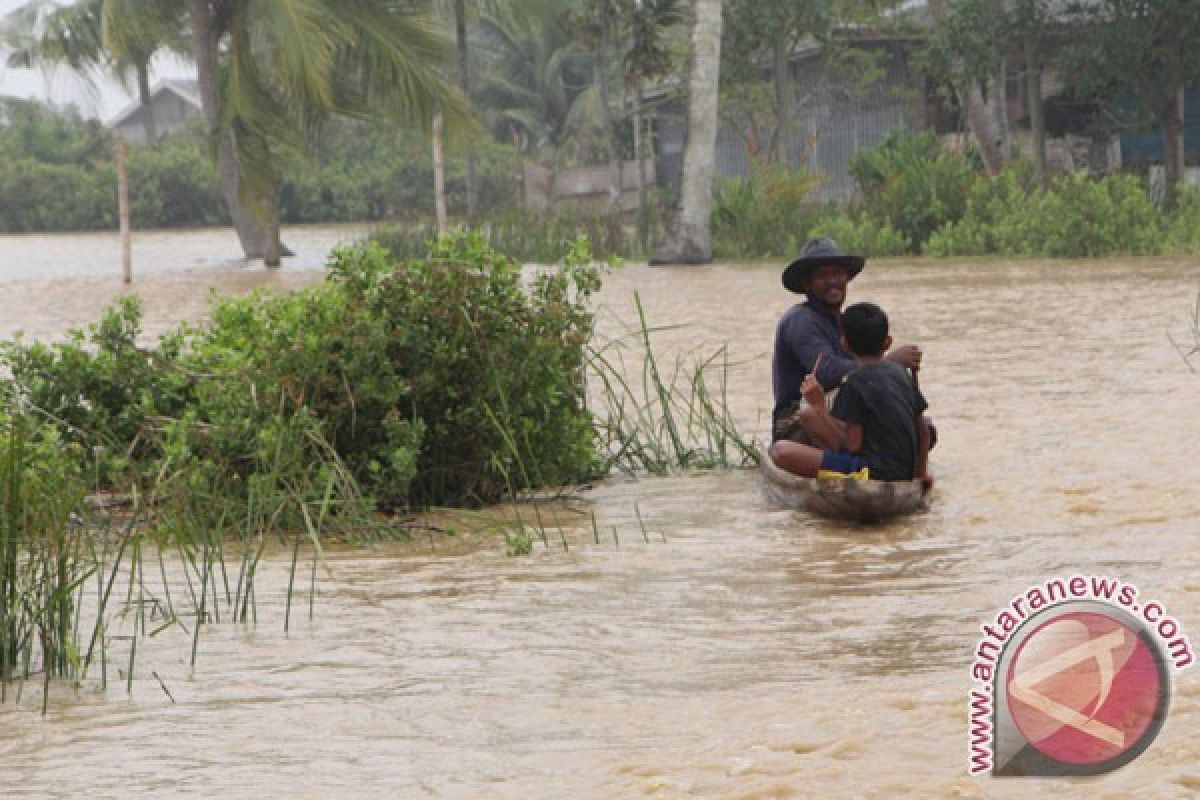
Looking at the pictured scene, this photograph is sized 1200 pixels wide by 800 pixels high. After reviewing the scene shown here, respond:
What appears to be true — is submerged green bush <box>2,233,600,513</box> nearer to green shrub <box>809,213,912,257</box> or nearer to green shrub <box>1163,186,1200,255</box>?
green shrub <box>1163,186,1200,255</box>

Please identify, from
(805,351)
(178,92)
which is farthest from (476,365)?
→ (178,92)

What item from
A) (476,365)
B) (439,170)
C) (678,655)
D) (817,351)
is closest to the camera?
(678,655)

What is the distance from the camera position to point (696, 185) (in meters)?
25.5

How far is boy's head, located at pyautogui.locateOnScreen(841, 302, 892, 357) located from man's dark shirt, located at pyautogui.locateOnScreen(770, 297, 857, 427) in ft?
0.37

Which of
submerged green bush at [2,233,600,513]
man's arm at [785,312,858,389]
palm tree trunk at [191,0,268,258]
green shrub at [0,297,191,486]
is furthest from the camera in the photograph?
palm tree trunk at [191,0,268,258]

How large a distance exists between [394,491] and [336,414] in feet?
1.39

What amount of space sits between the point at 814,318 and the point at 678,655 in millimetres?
2892

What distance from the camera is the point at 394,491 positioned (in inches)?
328

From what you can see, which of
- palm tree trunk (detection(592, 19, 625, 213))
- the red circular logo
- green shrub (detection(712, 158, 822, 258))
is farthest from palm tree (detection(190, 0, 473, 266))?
the red circular logo

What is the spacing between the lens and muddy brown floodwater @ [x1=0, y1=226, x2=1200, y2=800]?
14.6 ft

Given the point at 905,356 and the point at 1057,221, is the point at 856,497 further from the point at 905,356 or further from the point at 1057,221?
the point at 1057,221

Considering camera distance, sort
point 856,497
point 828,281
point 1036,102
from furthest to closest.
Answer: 1. point 1036,102
2. point 828,281
3. point 856,497

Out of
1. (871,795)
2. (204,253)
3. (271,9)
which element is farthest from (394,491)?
(204,253)

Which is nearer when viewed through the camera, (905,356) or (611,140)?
(905,356)
